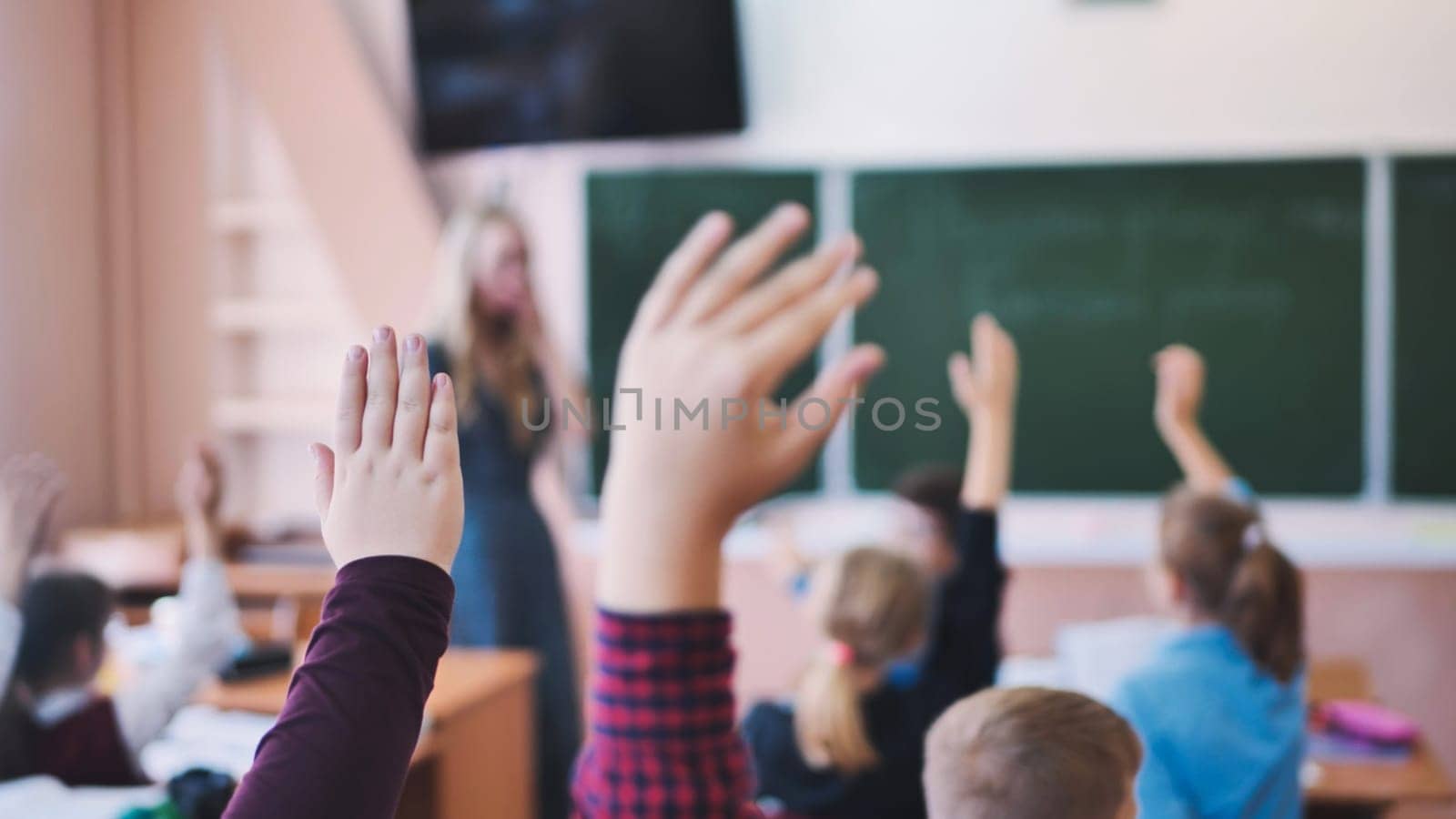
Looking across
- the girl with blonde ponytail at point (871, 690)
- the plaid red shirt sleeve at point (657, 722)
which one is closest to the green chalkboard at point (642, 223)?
the girl with blonde ponytail at point (871, 690)

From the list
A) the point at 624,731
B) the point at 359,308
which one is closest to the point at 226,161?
the point at 359,308

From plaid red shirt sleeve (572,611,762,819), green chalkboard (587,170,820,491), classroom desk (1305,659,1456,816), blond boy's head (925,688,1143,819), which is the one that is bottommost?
classroom desk (1305,659,1456,816)

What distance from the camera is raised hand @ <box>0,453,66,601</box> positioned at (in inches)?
33.8

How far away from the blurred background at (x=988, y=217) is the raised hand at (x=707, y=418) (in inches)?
97.9

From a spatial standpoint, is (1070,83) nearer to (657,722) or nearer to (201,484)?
(201,484)

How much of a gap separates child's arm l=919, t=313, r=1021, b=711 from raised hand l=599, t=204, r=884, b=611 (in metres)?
0.55

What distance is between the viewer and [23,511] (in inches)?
35.2

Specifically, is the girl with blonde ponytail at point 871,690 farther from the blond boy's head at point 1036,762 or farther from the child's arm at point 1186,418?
the child's arm at point 1186,418

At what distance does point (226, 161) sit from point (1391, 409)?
3417 millimetres

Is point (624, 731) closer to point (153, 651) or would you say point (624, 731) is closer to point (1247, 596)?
point (153, 651)

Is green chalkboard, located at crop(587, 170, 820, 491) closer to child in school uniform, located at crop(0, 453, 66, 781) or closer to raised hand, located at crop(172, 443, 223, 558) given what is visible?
raised hand, located at crop(172, 443, 223, 558)

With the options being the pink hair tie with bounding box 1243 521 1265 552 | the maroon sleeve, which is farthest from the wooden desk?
the maroon sleeve

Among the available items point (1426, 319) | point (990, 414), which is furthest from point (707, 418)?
point (1426, 319)

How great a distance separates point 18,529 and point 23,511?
2 centimetres
